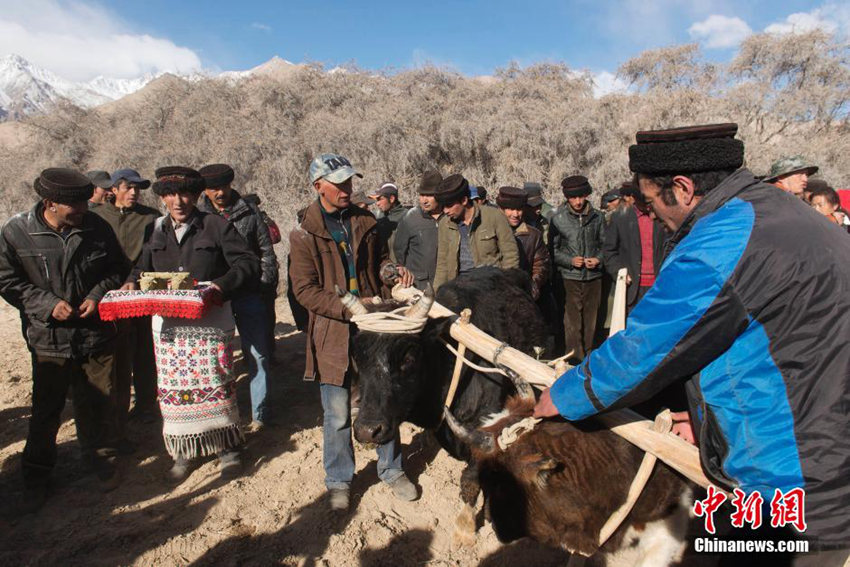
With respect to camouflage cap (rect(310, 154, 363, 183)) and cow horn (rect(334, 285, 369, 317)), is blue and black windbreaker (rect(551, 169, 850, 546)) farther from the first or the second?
camouflage cap (rect(310, 154, 363, 183))

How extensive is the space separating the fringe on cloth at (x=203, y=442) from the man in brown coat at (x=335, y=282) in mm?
1012

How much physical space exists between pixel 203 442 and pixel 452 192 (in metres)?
3.29

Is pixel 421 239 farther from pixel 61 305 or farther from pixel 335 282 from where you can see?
pixel 61 305

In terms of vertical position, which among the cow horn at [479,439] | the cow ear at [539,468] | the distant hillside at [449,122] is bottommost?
the cow ear at [539,468]

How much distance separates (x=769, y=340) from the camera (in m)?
1.51

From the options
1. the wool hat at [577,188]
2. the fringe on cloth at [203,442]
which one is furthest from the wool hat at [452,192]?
the fringe on cloth at [203,442]

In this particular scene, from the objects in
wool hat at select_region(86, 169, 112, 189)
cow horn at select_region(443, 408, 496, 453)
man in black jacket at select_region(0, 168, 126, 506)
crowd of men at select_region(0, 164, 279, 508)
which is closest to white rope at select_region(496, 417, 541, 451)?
cow horn at select_region(443, 408, 496, 453)

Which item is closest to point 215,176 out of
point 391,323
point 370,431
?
point 391,323

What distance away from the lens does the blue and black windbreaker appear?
58.7 inches

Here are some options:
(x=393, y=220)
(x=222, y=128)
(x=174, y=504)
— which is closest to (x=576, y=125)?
(x=393, y=220)

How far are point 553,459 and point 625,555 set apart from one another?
0.61 m

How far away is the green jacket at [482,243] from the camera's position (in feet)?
16.2

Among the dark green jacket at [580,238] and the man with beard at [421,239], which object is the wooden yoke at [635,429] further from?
the dark green jacket at [580,238]

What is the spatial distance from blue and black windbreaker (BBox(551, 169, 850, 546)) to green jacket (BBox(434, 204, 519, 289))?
3322 mm
